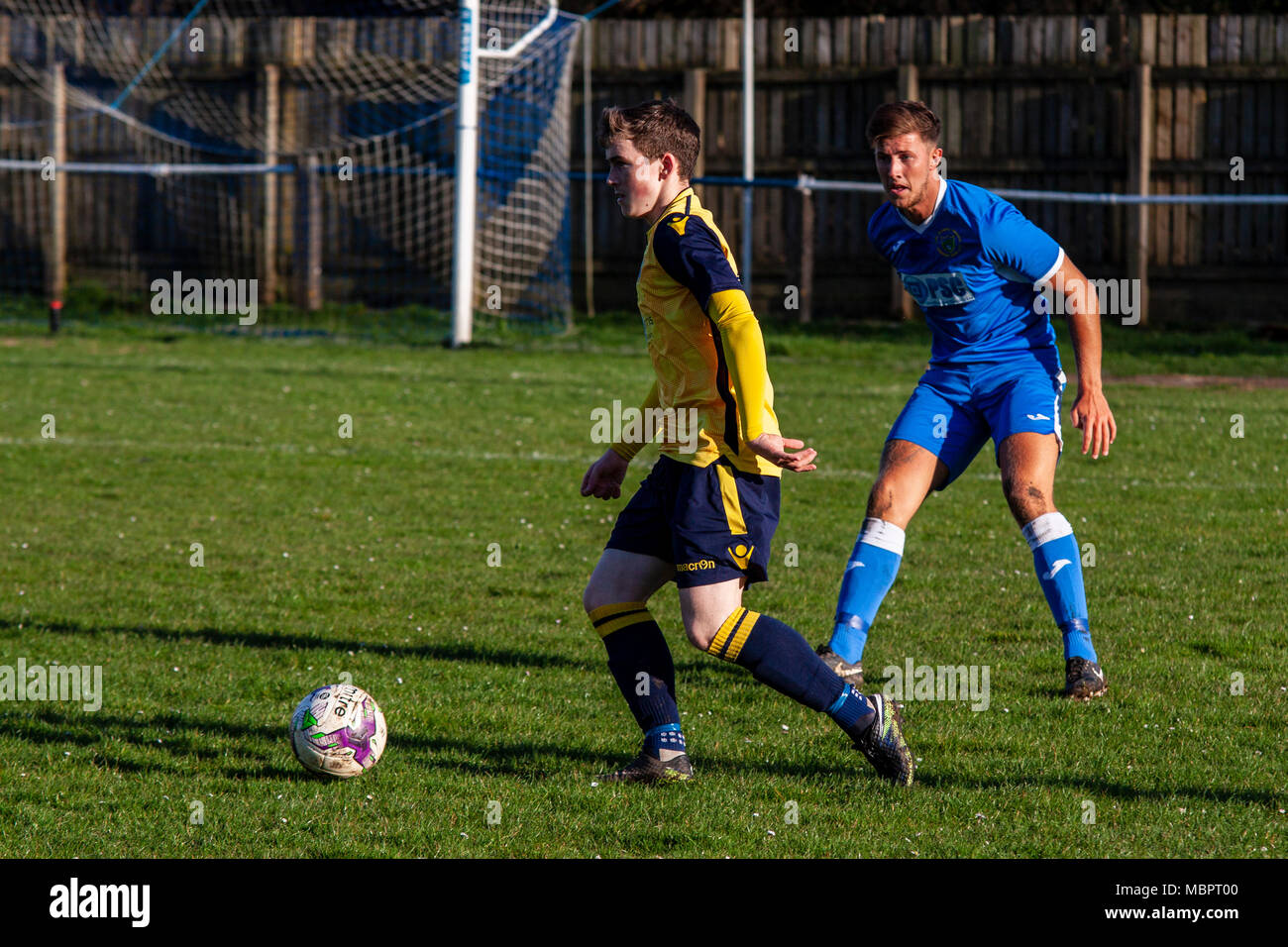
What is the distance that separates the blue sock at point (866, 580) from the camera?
5156mm

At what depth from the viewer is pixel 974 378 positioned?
5.46 metres

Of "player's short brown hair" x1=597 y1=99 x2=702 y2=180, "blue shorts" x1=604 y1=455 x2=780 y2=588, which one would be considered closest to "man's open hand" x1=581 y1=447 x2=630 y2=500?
"blue shorts" x1=604 y1=455 x2=780 y2=588

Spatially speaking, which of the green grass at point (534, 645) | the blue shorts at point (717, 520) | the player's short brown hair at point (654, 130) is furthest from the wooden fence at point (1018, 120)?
the blue shorts at point (717, 520)

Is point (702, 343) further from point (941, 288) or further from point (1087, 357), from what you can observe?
point (1087, 357)

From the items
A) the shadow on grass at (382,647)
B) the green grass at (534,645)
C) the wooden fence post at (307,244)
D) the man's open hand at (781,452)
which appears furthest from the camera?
the wooden fence post at (307,244)

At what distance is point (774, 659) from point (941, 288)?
1940 mm

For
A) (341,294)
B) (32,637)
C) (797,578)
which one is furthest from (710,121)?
(32,637)

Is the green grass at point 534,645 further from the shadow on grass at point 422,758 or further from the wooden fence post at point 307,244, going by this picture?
the wooden fence post at point 307,244

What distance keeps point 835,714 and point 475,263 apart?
1523 centimetres

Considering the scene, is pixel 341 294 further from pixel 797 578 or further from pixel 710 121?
pixel 797 578

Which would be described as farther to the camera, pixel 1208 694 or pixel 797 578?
pixel 797 578

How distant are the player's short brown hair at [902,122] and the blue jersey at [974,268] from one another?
0.95ft

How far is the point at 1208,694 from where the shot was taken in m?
5.10
